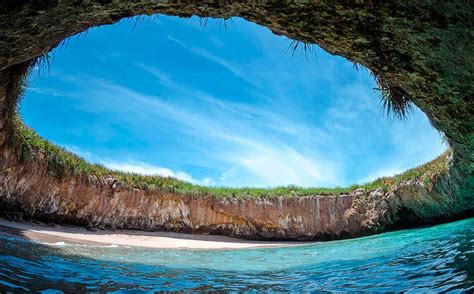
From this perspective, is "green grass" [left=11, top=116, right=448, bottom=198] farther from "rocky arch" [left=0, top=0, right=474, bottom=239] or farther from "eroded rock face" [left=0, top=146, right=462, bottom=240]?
"rocky arch" [left=0, top=0, right=474, bottom=239]

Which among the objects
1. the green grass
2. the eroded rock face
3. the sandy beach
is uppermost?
the green grass

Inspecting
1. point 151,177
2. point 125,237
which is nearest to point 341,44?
point 125,237

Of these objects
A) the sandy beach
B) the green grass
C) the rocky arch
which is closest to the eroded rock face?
the rocky arch

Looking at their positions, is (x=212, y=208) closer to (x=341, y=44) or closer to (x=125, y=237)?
(x=125, y=237)

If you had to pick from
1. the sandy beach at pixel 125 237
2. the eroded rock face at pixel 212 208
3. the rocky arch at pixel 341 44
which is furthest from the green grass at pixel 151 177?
the sandy beach at pixel 125 237

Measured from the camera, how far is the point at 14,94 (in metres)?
8.41

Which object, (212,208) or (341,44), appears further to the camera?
(212,208)

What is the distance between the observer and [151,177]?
19.3 meters

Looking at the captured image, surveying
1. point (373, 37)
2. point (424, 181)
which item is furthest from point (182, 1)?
point (424, 181)

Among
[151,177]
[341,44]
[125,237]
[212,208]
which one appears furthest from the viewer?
[212,208]

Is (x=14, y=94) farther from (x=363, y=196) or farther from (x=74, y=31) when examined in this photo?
(x=363, y=196)

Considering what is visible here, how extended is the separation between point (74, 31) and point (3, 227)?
27.9 ft

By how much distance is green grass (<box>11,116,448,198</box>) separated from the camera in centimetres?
1311

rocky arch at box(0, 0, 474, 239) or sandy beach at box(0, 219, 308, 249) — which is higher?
rocky arch at box(0, 0, 474, 239)
